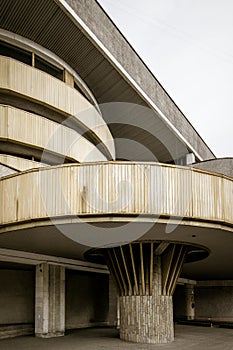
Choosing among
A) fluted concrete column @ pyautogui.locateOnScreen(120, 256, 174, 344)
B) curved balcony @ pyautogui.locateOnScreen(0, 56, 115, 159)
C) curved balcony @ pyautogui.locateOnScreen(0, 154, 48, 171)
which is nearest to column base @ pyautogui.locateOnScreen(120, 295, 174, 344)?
fluted concrete column @ pyautogui.locateOnScreen(120, 256, 174, 344)

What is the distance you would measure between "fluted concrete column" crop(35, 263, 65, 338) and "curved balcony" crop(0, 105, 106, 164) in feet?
15.5

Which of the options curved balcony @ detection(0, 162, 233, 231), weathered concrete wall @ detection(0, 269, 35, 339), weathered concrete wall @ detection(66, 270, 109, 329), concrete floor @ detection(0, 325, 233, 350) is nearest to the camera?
curved balcony @ detection(0, 162, 233, 231)

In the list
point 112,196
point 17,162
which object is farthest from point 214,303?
point 112,196

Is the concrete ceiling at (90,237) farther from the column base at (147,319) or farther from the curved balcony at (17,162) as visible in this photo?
the curved balcony at (17,162)

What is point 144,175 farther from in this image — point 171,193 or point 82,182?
point 82,182

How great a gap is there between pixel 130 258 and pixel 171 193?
376 cm

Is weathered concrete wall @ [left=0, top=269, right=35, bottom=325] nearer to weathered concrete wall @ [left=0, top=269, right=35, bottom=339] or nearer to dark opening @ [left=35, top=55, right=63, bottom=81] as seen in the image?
weathered concrete wall @ [left=0, top=269, right=35, bottom=339]

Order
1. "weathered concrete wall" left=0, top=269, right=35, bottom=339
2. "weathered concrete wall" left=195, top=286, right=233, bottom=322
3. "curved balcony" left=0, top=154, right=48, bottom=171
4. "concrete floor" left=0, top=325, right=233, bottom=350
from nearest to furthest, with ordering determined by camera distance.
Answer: "concrete floor" left=0, top=325, right=233, bottom=350 → "curved balcony" left=0, top=154, right=48, bottom=171 → "weathered concrete wall" left=0, top=269, right=35, bottom=339 → "weathered concrete wall" left=195, top=286, right=233, bottom=322

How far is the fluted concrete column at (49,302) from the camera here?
18.4 m

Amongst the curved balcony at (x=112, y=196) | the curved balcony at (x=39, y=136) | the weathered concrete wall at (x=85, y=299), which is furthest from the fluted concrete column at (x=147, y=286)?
the weathered concrete wall at (x=85, y=299)

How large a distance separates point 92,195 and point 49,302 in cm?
749

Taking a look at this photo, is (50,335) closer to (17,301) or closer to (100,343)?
(100,343)

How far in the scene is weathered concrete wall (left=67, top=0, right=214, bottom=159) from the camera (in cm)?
2128

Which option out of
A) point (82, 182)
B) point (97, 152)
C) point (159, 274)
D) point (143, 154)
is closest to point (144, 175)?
point (82, 182)
